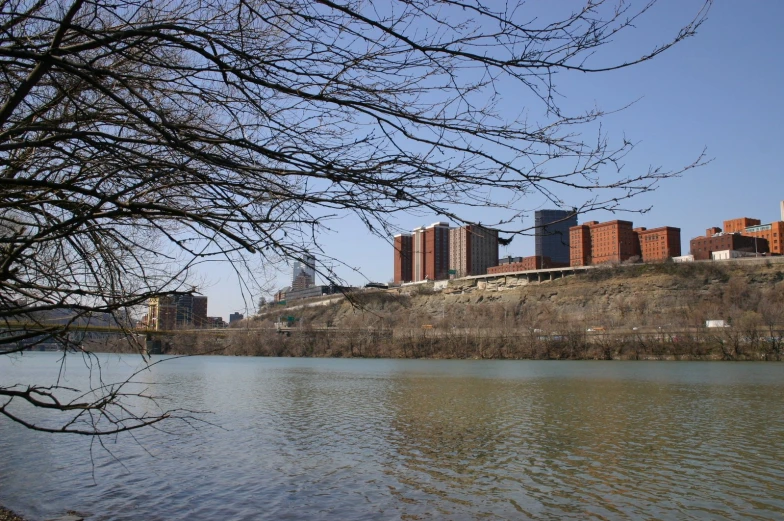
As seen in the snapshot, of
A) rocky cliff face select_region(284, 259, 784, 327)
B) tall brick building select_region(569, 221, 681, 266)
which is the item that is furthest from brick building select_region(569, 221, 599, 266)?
rocky cliff face select_region(284, 259, 784, 327)

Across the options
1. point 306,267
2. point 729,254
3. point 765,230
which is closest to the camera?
point 306,267

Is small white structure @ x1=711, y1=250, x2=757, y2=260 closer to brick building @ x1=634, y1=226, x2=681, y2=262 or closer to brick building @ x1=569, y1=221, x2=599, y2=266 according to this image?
brick building @ x1=634, y1=226, x2=681, y2=262

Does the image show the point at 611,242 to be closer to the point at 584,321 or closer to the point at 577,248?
the point at 584,321

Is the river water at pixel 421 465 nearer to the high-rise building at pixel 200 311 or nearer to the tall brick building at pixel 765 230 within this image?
the high-rise building at pixel 200 311

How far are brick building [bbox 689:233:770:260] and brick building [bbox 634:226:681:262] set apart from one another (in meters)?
3.29

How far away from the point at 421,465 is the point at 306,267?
9.49 metres

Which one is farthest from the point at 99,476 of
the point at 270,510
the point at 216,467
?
the point at 270,510

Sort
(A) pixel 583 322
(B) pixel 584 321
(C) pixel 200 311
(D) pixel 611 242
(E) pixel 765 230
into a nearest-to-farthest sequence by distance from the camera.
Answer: (C) pixel 200 311 → (A) pixel 583 322 → (B) pixel 584 321 → (D) pixel 611 242 → (E) pixel 765 230

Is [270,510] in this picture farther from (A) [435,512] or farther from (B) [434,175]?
(B) [434,175]

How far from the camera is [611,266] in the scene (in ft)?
359

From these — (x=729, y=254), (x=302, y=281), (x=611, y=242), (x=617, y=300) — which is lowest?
(x=302, y=281)

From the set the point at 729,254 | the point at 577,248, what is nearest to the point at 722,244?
the point at 729,254

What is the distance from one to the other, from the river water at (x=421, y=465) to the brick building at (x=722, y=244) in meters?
108

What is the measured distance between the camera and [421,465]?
12164 millimetres
